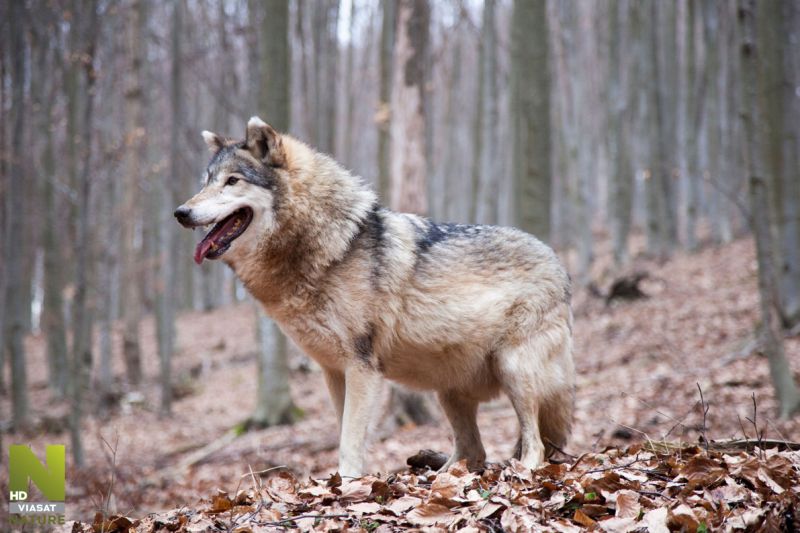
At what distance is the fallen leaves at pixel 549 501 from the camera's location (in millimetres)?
3410

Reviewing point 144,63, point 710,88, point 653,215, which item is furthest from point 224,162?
point 710,88

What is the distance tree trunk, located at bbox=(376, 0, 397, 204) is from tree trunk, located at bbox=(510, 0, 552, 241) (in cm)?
227

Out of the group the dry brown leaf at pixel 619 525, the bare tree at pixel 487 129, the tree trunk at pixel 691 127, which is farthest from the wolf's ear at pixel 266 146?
the tree trunk at pixel 691 127

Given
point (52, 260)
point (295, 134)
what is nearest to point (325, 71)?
point (52, 260)

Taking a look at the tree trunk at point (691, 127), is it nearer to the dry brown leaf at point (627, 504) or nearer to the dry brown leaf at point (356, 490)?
the dry brown leaf at point (627, 504)

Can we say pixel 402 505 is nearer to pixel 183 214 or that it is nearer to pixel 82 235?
pixel 183 214

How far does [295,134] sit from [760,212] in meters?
5.31

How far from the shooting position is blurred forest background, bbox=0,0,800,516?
9.81 m

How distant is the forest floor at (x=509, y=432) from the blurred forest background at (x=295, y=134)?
1.98 feet

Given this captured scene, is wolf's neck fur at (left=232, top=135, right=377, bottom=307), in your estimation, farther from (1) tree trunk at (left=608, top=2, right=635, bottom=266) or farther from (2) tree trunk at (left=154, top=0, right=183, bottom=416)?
(1) tree trunk at (left=608, top=2, right=635, bottom=266)

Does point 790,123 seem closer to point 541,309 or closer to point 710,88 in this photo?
point 541,309

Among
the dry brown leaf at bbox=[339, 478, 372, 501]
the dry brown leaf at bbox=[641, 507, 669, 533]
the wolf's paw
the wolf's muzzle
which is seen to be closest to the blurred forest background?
the wolf's muzzle

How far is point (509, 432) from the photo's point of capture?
9125 mm

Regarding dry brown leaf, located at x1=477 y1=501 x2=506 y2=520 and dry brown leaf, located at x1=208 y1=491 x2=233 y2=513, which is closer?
dry brown leaf, located at x1=477 y1=501 x2=506 y2=520
